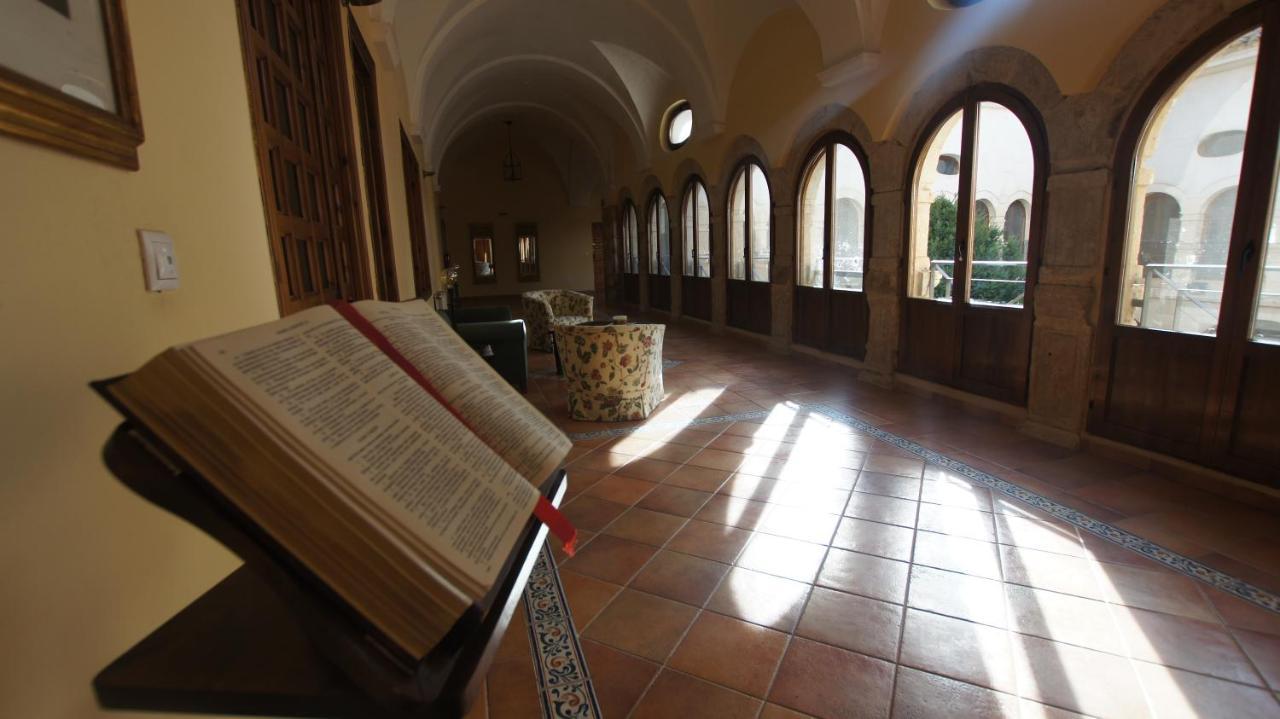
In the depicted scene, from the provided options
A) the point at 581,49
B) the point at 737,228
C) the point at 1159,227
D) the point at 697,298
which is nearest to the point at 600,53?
the point at 581,49

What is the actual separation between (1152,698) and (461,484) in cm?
218

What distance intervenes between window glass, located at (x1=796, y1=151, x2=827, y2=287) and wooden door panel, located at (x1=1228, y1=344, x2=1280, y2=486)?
387 cm

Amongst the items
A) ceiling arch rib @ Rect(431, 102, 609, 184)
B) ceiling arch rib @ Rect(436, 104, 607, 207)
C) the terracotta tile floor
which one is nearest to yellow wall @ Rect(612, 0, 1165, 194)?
the terracotta tile floor

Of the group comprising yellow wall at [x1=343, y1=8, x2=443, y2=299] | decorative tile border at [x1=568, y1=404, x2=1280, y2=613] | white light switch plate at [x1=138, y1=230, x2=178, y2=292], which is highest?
yellow wall at [x1=343, y1=8, x2=443, y2=299]

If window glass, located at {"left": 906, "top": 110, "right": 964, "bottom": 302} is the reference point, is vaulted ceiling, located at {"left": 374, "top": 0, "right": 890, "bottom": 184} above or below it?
above

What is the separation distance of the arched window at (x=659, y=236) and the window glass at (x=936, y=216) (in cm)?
587

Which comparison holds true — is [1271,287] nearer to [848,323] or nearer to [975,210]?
[975,210]

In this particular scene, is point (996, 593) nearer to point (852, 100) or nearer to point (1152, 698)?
point (1152, 698)

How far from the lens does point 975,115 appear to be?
443 cm

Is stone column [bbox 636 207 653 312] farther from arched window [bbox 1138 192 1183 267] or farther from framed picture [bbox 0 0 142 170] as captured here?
framed picture [bbox 0 0 142 170]

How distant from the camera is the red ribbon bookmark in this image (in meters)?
0.69

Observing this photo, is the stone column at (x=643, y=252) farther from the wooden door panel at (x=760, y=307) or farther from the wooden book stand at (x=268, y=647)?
the wooden book stand at (x=268, y=647)

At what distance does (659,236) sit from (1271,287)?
916 centimetres

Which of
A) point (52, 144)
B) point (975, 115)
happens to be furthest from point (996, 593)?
point (975, 115)
